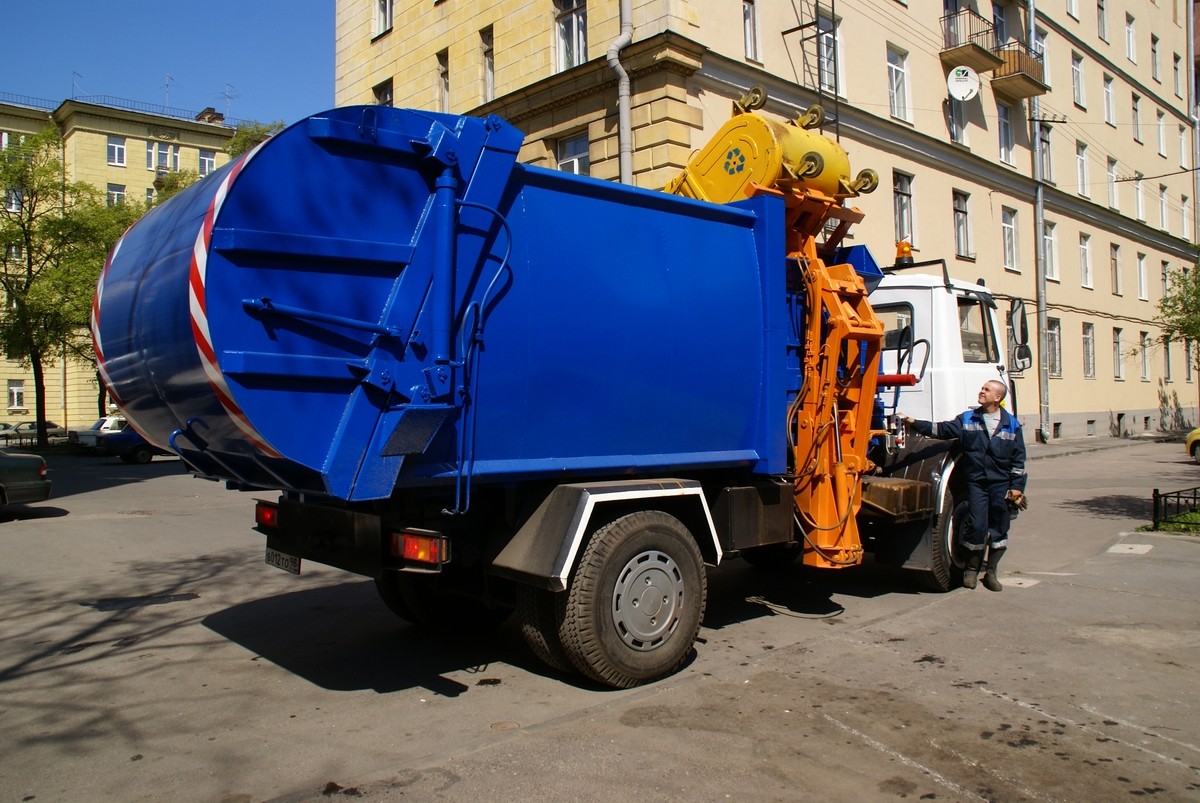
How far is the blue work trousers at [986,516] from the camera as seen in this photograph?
7613 mm

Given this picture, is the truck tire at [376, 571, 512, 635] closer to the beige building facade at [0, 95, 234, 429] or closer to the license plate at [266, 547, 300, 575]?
the license plate at [266, 547, 300, 575]

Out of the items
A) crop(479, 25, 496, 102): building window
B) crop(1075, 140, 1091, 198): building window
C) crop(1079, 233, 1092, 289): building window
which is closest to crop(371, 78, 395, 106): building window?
crop(479, 25, 496, 102): building window

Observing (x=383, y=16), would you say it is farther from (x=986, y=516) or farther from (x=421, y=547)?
(x=421, y=547)

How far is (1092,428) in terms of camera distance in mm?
31828

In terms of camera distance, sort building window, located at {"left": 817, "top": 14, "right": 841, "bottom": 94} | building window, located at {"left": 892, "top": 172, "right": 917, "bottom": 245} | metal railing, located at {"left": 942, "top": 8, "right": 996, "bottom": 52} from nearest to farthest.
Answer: building window, located at {"left": 817, "top": 14, "right": 841, "bottom": 94}
building window, located at {"left": 892, "top": 172, "right": 917, "bottom": 245}
metal railing, located at {"left": 942, "top": 8, "right": 996, "bottom": 52}

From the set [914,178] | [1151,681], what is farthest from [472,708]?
[914,178]

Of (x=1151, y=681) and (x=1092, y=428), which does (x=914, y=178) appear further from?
(x=1151, y=681)

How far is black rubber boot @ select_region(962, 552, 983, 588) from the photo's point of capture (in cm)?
781

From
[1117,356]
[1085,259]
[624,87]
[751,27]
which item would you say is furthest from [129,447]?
[1117,356]

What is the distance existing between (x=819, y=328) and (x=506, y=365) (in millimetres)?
2667

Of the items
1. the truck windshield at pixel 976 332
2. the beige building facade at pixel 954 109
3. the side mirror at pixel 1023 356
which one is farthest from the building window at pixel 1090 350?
the side mirror at pixel 1023 356

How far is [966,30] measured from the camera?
2598 cm

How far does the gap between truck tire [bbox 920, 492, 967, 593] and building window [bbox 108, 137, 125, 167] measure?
54557 mm

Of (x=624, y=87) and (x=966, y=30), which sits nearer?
(x=624, y=87)
